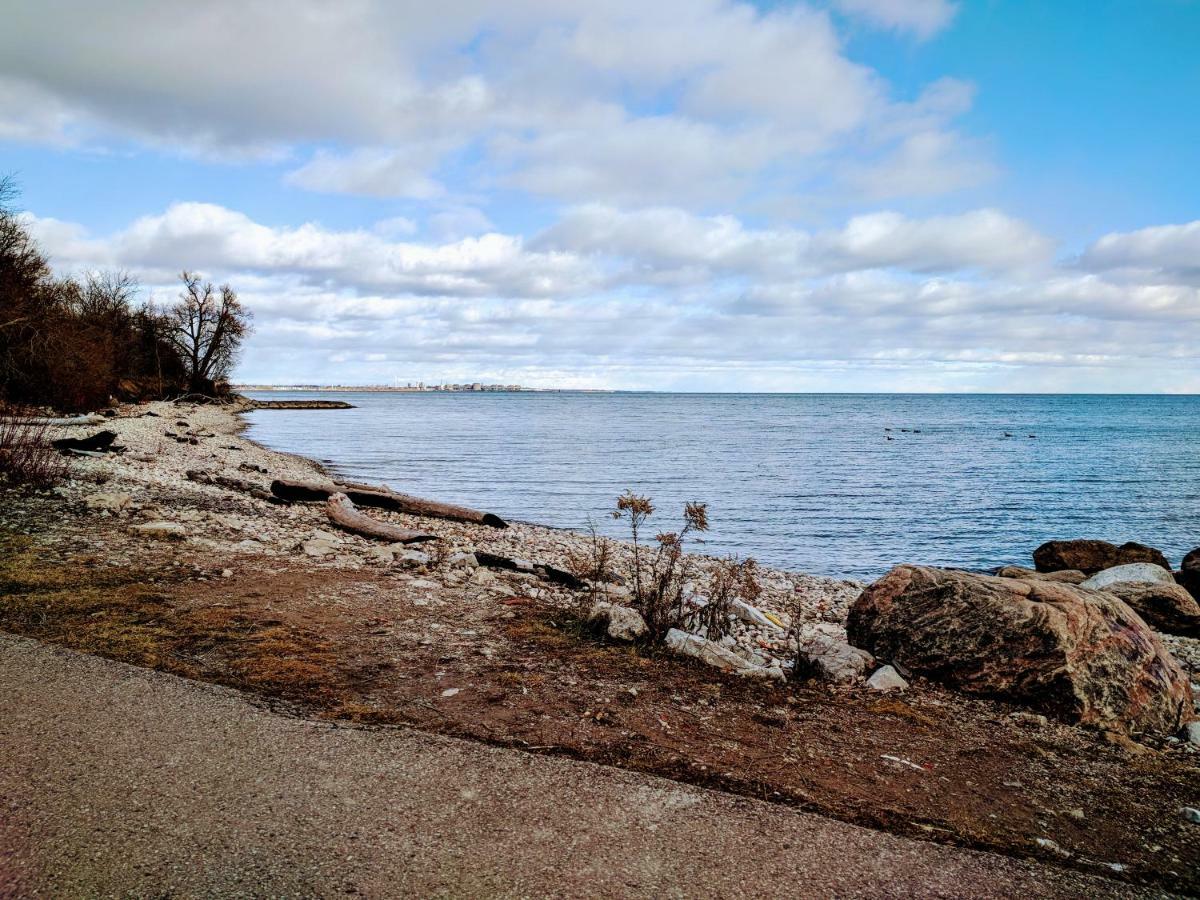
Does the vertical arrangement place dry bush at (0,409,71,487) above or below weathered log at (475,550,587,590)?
above

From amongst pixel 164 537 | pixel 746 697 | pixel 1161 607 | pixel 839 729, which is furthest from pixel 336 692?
pixel 1161 607

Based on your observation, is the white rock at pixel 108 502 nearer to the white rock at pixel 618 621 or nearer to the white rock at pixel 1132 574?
the white rock at pixel 618 621

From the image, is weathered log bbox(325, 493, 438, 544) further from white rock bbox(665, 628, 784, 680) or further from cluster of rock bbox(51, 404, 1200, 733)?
white rock bbox(665, 628, 784, 680)

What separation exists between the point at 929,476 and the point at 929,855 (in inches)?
1471

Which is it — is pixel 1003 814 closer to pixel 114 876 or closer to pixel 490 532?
pixel 114 876

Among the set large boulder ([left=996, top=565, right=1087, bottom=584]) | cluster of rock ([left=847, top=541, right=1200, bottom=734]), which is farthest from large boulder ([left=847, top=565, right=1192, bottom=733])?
large boulder ([left=996, top=565, right=1087, bottom=584])

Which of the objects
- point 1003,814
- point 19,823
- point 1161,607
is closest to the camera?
point 19,823

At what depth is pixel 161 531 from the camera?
9.78m

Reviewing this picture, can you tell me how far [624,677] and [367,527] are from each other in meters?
7.41

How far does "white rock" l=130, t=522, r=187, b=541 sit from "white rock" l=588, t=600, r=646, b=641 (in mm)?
5884

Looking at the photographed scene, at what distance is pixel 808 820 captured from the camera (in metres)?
3.82

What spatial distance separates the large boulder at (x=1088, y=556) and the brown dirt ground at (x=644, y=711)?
1242 centimetres

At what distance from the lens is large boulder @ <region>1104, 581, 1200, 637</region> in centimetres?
1129

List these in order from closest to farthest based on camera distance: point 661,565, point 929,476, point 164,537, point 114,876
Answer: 1. point 114,876
2. point 164,537
3. point 661,565
4. point 929,476
